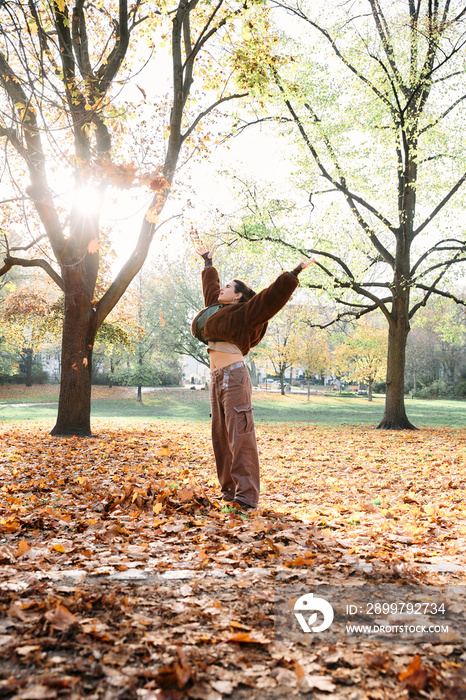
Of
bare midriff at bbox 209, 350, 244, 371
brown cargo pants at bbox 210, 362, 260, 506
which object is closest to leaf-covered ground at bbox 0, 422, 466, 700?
brown cargo pants at bbox 210, 362, 260, 506

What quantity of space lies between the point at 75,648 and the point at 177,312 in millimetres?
30730

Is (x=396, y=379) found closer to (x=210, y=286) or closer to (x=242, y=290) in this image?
(x=210, y=286)

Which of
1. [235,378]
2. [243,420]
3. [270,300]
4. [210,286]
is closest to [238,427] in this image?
[243,420]

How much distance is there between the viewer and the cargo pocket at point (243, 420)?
4.38 metres

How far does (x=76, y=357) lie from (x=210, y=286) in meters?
6.05

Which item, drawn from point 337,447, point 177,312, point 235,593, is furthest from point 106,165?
point 177,312

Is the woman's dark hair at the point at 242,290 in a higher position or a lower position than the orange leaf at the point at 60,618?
higher

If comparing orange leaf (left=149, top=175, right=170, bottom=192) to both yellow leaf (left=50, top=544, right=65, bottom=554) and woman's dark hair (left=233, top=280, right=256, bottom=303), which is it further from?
yellow leaf (left=50, top=544, right=65, bottom=554)

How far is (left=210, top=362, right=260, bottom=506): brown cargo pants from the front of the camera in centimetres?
439

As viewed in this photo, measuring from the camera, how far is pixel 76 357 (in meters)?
10.1

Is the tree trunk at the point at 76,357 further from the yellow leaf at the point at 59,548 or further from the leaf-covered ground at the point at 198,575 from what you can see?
the yellow leaf at the point at 59,548

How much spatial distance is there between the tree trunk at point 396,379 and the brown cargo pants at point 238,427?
1134 cm

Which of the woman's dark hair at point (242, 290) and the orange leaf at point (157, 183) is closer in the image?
the woman's dark hair at point (242, 290)

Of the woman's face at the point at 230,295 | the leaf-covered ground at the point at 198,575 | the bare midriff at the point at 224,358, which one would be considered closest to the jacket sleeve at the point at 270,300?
the woman's face at the point at 230,295
